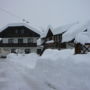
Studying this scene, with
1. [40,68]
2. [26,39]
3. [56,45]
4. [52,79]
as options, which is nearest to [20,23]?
[26,39]

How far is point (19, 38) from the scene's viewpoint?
58.6m

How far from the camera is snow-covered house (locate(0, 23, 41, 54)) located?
57.5 meters

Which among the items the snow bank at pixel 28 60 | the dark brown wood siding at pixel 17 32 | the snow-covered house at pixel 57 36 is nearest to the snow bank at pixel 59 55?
the snow bank at pixel 28 60

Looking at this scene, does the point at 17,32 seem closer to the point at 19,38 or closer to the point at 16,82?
the point at 19,38

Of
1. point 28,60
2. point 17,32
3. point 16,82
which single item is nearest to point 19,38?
point 17,32

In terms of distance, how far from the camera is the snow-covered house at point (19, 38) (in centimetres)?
Result: 5750

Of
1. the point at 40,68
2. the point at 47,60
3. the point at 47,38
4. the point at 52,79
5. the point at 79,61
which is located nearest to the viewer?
the point at 79,61

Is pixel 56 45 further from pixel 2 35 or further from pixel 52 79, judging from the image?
pixel 52 79

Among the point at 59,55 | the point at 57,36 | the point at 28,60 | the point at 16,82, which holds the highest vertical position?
the point at 57,36

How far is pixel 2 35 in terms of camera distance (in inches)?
2288

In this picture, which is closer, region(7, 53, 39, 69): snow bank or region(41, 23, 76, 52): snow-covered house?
region(7, 53, 39, 69): snow bank

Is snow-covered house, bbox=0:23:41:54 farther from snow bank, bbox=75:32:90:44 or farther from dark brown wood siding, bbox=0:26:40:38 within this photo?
snow bank, bbox=75:32:90:44

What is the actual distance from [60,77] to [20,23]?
160ft

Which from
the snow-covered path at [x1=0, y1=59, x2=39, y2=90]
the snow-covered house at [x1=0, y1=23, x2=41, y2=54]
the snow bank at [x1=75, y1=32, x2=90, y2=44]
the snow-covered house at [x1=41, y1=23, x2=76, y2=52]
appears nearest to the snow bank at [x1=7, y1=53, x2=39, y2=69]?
the snow-covered house at [x1=41, y1=23, x2=76, y2=52]
